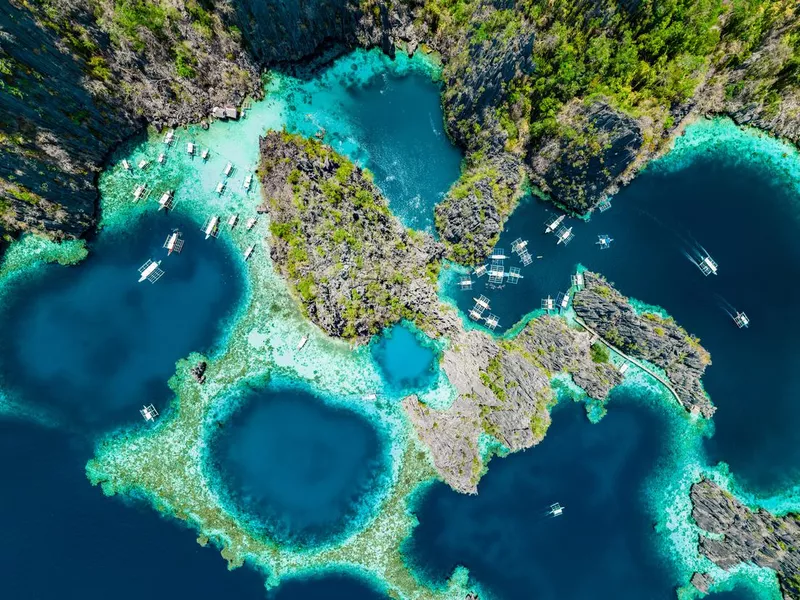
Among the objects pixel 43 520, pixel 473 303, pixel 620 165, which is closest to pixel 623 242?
pixel 620 165

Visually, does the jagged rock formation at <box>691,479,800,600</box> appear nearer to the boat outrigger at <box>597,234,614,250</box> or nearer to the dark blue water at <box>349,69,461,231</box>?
the boat outrigger at <box>597,234,614,250</box>

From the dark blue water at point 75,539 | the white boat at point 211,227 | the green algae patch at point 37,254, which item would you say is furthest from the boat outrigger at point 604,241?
the green algae patch at point 37,254

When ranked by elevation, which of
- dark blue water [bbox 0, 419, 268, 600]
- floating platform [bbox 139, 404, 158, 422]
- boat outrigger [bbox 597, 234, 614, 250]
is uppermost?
boat outrigger [bbox 597, 234, 614, 250]

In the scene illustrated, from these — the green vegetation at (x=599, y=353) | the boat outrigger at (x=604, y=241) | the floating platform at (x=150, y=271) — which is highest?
the boat outrigger at (x=604, y=241)

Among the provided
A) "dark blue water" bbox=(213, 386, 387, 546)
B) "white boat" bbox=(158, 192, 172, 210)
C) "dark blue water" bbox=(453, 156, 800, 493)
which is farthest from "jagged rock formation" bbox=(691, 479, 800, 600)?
"white boat" bbox=(158, 192, 172, 210)

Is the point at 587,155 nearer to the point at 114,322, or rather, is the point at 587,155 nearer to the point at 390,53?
the point at 390,53

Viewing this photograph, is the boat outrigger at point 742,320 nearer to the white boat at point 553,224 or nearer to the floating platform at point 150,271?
the white boat at point 553,224

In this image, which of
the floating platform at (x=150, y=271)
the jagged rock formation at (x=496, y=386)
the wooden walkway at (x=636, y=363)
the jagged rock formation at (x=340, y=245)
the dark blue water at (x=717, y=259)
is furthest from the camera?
the wooden walkway at (x=636, y=363)
